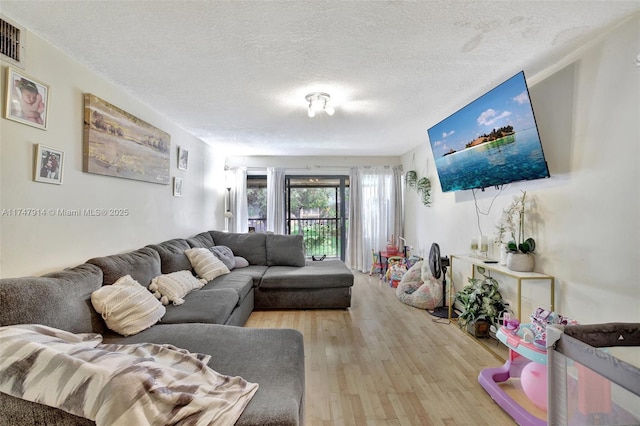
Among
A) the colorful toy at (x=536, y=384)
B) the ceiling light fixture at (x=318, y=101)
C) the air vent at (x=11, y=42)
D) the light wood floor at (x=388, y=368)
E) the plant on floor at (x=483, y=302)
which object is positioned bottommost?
the light wood floor at (x=388, y=368)

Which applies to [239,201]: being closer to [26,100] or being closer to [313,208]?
[313,208]

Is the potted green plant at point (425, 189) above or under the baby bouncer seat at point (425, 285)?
above

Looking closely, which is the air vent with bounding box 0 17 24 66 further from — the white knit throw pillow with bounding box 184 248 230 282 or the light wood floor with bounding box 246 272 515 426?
the light wood floor with bounding box 246 272 515 426

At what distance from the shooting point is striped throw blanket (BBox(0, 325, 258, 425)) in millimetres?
830

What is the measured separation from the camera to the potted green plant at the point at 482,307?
250 cm

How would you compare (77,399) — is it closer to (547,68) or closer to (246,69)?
(246,69)

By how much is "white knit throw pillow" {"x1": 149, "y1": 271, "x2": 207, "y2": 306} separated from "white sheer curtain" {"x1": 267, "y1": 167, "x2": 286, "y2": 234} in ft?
8.99

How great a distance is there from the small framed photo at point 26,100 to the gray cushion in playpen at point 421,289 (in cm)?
371

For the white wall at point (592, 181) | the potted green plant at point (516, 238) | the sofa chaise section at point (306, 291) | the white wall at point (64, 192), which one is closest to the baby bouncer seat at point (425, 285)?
the sofa chaise section at point (306, 291)

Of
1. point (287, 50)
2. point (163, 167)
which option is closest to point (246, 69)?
point (287, 50)

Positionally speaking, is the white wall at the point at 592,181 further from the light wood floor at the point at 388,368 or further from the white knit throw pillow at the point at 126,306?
the white knit throw pillow at the point at 126,306

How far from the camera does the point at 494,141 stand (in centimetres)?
223

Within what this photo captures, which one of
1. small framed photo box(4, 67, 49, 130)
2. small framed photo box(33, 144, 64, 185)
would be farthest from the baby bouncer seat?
small framed photo box(4, 67, 49, 130)

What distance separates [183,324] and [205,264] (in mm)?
1276
